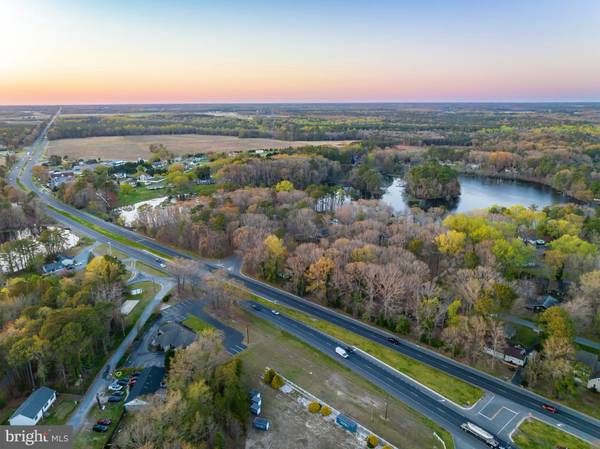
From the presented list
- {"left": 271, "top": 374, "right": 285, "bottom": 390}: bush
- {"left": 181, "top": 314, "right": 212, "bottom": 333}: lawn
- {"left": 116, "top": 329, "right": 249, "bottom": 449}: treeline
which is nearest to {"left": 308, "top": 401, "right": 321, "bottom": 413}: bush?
{"left": 271, "top": 374, "right": 285, "bottom": 390}: bush

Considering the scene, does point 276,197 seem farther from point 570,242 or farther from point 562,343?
point 562,343

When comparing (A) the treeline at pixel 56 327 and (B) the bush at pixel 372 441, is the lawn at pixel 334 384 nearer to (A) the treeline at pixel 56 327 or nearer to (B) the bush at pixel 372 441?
(B) the bush at pixel 372 441

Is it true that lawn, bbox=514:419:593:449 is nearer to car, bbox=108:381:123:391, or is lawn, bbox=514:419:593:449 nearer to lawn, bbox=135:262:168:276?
car, bbox=108:381:123:391

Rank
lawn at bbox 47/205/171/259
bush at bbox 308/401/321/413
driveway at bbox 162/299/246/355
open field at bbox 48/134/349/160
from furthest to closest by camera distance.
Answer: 1. open field at bbox 48/134/349/160
2. lawn at bbox 47/205/171/259
3. driveway at bbox 162/299/246/355
4. bush at bbox 308/401/321/413

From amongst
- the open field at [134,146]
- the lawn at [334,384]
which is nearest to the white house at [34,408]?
the lawn at [334,384]

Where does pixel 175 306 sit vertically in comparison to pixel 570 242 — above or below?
below

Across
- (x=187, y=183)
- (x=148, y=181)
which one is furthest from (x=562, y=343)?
(x=148, y=181)
